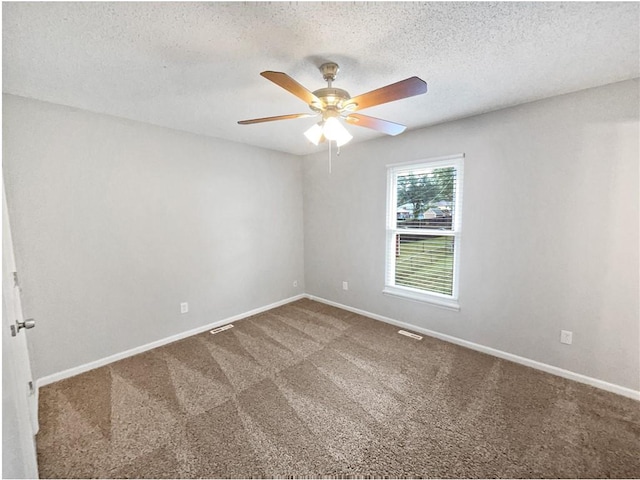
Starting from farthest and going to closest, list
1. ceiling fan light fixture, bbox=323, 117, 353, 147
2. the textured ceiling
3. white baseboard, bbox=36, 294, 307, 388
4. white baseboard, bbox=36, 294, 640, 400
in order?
white baseboard, bbox=36, 294, 307, 388
white baseboard, bbox=36, 294, 640, 400
ceiling fan light fixture, bbox=323, 117, 353, 147
the textured ceiling

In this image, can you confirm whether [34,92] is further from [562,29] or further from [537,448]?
[537,448]

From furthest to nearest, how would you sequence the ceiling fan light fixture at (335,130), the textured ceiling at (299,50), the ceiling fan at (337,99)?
the ceiling fan light fixture at (335,130)
the ceiling fan at (337,99)
the textured ceiling at (299,50)

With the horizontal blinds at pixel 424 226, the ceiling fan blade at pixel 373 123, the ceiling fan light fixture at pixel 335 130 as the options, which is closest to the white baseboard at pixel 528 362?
the horizontal blinds at pixel 424 226

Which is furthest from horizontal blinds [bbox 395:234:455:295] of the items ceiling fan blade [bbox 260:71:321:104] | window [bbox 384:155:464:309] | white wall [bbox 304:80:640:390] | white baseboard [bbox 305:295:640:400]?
ceiling fan blade [bbox 260:71:321:104]

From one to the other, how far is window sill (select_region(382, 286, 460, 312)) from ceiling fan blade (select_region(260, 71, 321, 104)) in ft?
8.06

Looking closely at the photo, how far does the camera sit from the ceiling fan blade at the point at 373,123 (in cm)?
183

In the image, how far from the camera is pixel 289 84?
1387 mm

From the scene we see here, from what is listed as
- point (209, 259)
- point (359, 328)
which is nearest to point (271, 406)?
point (359, 328)

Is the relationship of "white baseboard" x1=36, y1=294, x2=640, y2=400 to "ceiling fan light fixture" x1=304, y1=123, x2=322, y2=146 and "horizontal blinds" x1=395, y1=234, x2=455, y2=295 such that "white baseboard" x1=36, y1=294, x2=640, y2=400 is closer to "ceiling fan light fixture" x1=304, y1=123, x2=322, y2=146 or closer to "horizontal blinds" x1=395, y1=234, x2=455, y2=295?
"horizontal blinds" x1=395, y1=234, x2=455, y2=295

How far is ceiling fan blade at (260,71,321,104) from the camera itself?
129cm

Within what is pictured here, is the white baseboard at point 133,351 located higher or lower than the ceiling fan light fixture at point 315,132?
lower

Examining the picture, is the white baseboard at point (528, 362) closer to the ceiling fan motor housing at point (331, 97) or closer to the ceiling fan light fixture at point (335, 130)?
the ceiling fan light fixture at point (335, 130)

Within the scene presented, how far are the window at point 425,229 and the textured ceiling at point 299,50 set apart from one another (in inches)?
32.3

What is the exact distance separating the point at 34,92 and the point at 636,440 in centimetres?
480
